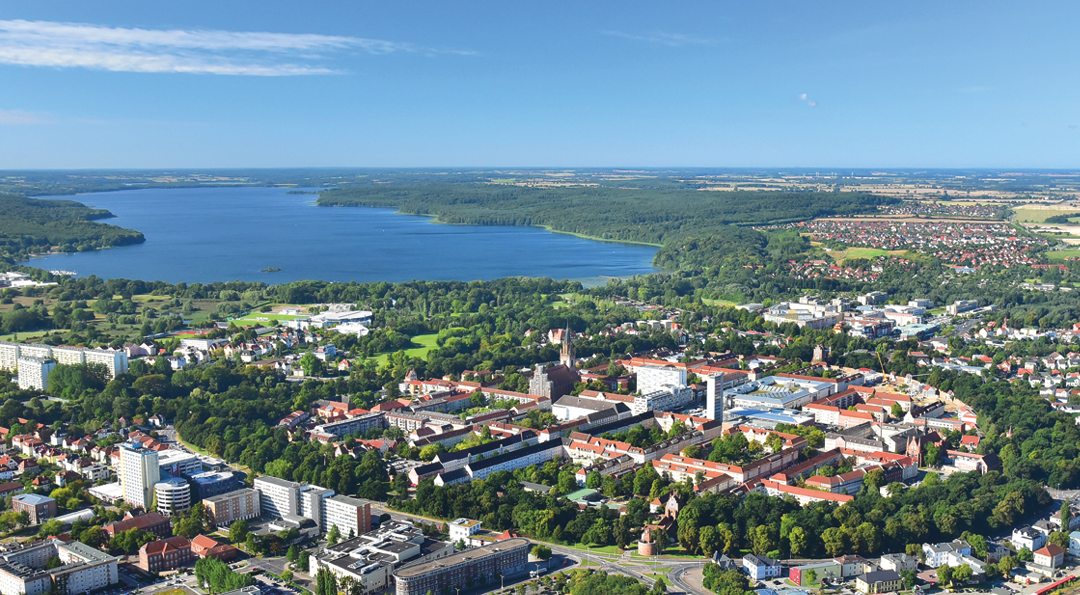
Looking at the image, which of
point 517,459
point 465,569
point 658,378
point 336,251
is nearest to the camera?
point 465,569

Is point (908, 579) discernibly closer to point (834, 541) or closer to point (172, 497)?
point (834, 541)

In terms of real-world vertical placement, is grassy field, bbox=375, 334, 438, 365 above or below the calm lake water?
below

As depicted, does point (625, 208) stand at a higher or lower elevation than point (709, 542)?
higher

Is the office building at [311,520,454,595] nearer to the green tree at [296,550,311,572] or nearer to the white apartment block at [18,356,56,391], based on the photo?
the green tree at [296,550,311,572]

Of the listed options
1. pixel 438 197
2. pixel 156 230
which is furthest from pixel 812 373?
pixel 438 197

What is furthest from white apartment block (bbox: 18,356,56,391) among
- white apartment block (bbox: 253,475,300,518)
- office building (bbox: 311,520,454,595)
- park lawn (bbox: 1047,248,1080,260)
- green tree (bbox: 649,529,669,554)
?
park lawn (bbox: 1047,248,1080,260)

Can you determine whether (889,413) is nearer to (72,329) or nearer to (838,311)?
(838,311)

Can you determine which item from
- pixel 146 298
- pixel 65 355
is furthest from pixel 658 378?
pixel 146 298
